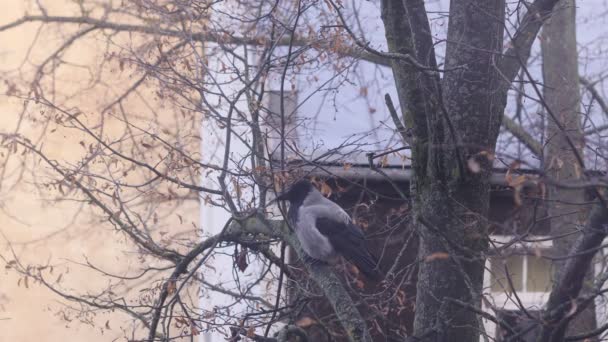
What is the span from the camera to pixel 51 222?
29.3ft

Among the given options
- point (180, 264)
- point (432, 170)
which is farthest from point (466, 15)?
point (180, 264)

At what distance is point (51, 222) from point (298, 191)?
13.7 ft

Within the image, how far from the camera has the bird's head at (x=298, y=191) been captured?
5.46 m

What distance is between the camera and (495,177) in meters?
7.45

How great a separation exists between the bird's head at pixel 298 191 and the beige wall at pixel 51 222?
125 inches

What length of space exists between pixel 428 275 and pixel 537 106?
15.7 feet

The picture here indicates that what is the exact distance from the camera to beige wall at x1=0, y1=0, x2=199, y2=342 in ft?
28.8

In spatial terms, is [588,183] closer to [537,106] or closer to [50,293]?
[537,106]

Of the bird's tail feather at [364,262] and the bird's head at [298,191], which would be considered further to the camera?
the bird's head at [298,191]

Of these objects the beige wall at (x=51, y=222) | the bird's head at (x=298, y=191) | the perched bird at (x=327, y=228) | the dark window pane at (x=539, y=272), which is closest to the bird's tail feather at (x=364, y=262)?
the perched bird at (x=327, y=228)

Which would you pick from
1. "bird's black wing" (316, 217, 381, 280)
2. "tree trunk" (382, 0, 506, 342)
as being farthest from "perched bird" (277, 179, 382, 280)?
"tree trunk" (382, 0, 506, 342)

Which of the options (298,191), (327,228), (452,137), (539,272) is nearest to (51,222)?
(298,191)

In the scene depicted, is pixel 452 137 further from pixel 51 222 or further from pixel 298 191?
pixel 51 222

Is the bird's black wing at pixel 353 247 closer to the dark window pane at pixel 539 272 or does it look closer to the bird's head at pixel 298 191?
the bird's head at pixel 298 191
